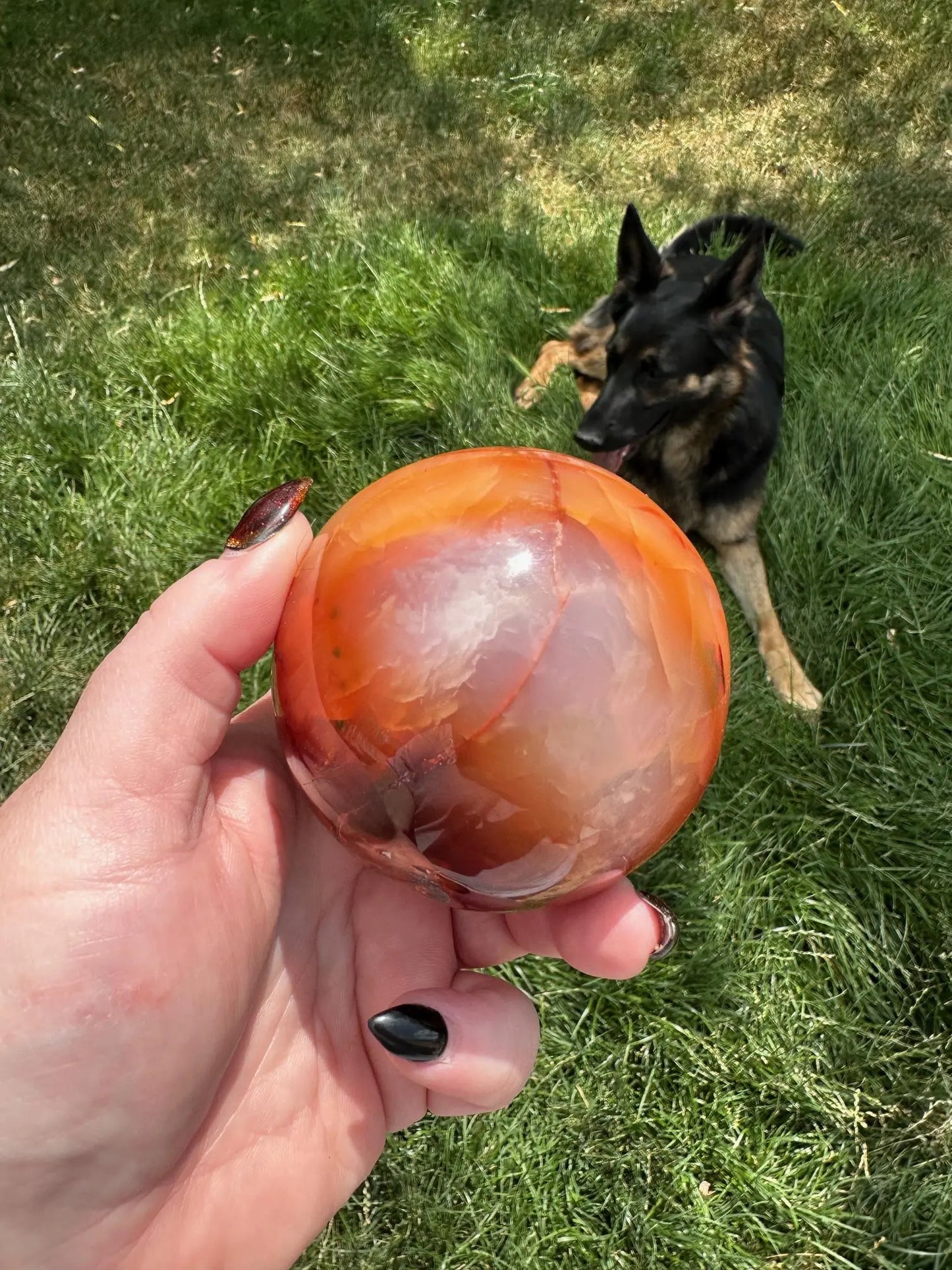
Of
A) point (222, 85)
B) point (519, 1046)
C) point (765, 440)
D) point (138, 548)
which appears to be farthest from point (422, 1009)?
point (222, 85)

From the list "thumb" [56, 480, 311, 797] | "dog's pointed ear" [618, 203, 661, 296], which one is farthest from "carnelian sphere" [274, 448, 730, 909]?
"dog's pointed ear" [618, 203, 661, 296]

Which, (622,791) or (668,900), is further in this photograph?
(668,900)

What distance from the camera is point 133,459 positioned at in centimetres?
325

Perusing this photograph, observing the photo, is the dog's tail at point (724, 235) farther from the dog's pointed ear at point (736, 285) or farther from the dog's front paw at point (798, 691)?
the dog's front paw at point (798, 691)

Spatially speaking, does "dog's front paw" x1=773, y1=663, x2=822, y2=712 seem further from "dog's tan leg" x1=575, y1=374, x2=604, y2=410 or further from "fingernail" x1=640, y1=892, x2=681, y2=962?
"dog's tan leg" x1=575, y1=374, x2=604, y2=410

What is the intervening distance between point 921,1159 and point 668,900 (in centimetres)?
86

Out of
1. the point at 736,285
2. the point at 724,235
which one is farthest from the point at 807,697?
the point at 724,235

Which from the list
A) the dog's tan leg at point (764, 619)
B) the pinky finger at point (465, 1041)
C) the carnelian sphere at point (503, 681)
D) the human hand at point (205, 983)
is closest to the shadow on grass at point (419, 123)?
the dog's tan leg at point (764, 619)

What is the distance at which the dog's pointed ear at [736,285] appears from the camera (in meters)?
3.41

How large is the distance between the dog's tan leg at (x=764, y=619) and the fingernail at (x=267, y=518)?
1919mm

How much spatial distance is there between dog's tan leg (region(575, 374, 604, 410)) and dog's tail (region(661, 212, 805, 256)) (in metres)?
0.68

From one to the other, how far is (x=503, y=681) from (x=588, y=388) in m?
3.28

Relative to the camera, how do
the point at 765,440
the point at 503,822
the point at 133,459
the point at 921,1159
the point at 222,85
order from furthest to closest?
the point at 222,85, the point at 765,440, the point at 133,459, the point at 921,1159, the point at 503,822

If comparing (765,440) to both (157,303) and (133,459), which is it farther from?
(157,303)
